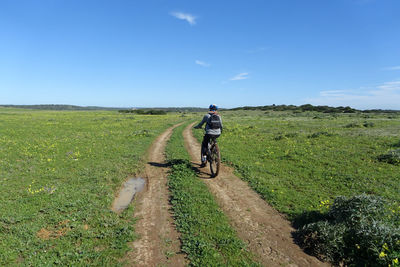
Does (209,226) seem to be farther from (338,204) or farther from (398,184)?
(398,184)

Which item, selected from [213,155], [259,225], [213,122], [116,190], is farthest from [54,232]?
[213,122]

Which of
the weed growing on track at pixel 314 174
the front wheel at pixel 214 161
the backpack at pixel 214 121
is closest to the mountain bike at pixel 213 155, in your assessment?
the front wheel at pixel 214 161

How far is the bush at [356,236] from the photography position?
182 inches

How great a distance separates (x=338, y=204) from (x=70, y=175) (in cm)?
1199

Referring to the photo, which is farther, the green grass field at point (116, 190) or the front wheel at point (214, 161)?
the front wheel at point (214, 161)

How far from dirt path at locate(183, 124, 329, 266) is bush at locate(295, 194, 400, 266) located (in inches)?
15.2

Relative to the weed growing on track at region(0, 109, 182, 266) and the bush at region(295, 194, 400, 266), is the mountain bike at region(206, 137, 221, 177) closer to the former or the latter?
the weed growing on track at region(0, 109, 182, 266)

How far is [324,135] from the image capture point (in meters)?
24.4

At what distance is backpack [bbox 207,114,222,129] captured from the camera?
10.2 meters

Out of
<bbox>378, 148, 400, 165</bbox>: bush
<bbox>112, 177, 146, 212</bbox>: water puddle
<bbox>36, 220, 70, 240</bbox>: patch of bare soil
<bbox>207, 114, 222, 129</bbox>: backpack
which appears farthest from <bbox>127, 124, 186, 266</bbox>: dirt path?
<bbox>378, 148, 400, 165</bbox>: bush

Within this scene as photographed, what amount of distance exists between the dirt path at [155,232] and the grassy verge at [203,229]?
260mm

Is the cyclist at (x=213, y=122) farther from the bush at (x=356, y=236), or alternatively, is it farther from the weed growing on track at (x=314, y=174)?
the bush at (x=356, y=236)

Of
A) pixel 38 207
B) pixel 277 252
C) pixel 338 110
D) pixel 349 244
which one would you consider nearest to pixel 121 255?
pixel 277 252

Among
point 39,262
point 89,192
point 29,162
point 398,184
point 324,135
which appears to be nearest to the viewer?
point 39,262
